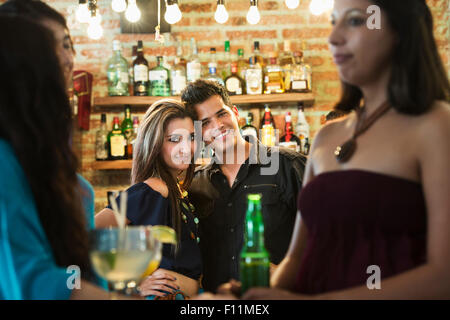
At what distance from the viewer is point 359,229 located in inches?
38.4

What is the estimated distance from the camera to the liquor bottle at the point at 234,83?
3.25m

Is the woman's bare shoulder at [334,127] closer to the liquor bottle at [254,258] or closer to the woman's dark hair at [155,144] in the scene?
the liquor bottle at [254,258]

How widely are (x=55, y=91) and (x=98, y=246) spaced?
0.32 meters

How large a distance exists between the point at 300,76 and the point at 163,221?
1.68m

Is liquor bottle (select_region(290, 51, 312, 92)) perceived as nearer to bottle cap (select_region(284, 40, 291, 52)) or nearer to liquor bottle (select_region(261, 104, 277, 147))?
bottle cap (select_region(284, 40, 291, 52))

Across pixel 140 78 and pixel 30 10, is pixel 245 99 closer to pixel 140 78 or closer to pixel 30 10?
pixel 140 78

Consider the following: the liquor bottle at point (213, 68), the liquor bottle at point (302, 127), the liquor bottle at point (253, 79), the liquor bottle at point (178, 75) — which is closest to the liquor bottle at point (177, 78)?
the liquor bottle at point (178, 75)

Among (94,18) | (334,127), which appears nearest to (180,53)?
(94,18)

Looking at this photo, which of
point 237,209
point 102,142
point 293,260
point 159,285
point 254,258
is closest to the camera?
point 254,258

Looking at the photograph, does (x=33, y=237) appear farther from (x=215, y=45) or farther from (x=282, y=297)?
(x=215, y=45)

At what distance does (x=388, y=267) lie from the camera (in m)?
0.95

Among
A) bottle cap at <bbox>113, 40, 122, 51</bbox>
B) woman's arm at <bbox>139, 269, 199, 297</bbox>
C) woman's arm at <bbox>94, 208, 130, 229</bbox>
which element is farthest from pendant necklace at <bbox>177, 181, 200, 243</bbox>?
bottle cap at <bbox>113, 40, 122, 51</bbox>

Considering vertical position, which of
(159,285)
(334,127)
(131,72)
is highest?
(131,72)
